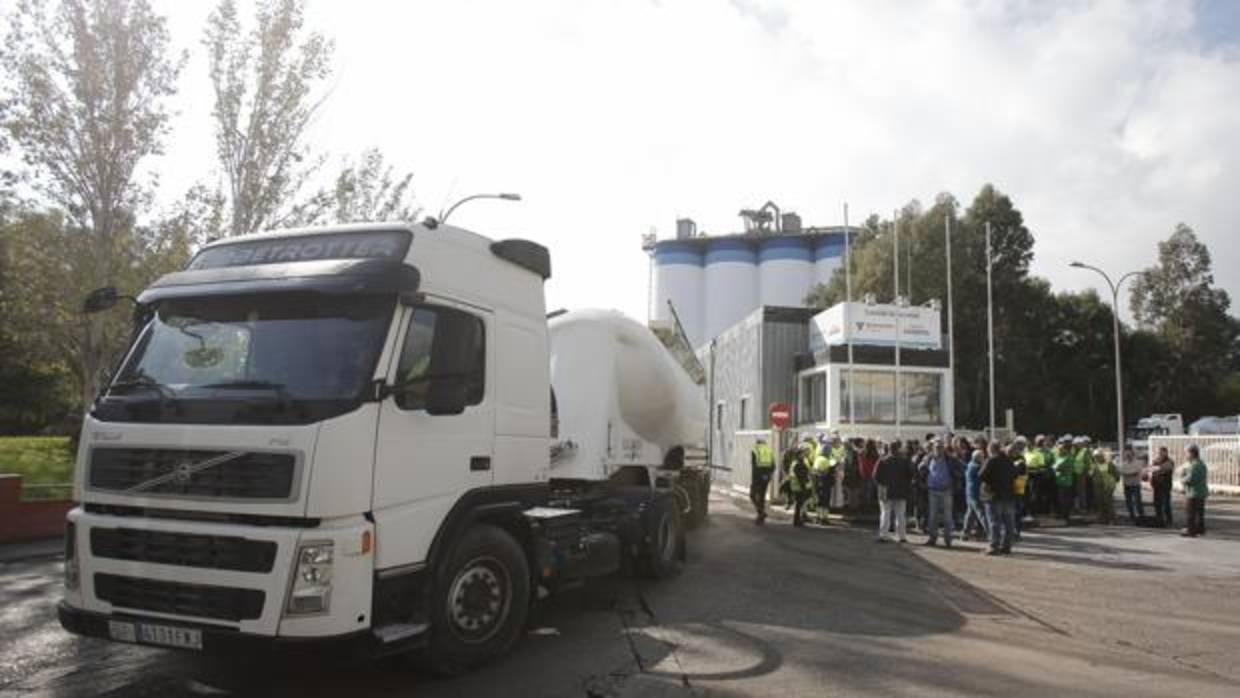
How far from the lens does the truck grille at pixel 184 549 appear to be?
5098 mm

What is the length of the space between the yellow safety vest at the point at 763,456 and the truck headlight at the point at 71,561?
13.6 metres

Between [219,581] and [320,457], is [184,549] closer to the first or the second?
[219,581]

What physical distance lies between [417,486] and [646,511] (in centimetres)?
461

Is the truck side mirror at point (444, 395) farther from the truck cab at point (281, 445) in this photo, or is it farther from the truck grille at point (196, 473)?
the truck grille at point (196, 473)

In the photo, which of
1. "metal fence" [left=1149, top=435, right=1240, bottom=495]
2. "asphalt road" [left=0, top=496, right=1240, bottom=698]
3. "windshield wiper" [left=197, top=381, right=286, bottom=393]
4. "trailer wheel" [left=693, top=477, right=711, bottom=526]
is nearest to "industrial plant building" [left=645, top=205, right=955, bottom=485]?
"metal fence" [left=1149, top=435, right=1240, bottom=495]

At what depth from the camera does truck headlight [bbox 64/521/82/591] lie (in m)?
5.58

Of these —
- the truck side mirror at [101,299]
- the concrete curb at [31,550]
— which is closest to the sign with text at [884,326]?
the concrete curb at [31,550]

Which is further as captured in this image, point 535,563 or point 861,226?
Result: point 861,226

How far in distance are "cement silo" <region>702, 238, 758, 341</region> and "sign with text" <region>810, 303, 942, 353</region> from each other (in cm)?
4864

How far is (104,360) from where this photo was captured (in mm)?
18219

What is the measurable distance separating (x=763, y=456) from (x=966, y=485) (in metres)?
3.75

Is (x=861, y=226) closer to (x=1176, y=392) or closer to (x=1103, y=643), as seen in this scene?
(x=1176, y=392)

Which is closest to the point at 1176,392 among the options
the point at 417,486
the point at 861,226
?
the point at 861,226

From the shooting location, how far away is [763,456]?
17.9 metres
